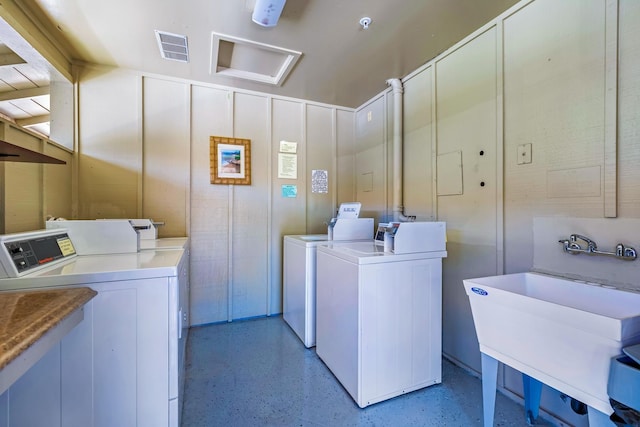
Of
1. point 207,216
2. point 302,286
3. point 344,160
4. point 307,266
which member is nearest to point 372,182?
point 344,160

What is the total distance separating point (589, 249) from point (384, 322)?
1.17 meters

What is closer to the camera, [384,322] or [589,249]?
[589,249]

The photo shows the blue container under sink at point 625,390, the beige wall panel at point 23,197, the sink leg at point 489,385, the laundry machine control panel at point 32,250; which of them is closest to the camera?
the blue container under sink at point 625,390

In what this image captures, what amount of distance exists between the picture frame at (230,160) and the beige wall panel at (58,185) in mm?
1178

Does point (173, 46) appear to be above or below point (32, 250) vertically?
above

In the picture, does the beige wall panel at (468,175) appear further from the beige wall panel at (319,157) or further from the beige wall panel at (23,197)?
the beige wall panel at (23,197)

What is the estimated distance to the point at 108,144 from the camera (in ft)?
8.34

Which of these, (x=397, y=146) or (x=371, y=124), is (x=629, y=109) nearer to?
(x=397, y=146)

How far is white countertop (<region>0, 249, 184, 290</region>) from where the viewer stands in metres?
1.08

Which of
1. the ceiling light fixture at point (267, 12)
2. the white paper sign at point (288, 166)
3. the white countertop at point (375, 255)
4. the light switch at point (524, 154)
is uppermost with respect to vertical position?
the ceiling light fixture at point (267, 12)

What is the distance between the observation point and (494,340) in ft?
4.32

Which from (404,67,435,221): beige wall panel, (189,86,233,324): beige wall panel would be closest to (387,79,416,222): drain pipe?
(404,67,435,221): beige wall panel

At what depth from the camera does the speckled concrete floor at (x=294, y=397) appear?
5.30 ft

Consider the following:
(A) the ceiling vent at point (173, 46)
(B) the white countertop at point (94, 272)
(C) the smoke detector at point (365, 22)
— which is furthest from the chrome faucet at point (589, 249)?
(A) the ceiling vent at point (173, 46)
